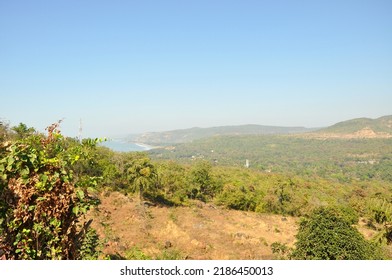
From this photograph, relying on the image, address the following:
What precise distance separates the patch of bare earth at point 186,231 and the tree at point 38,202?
11898mm

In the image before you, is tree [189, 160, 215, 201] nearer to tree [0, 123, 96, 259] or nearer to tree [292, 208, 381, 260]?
tree [292, 208, 381, 260]

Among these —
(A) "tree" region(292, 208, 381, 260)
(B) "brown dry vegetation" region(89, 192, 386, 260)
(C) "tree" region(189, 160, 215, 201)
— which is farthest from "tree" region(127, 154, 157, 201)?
(A) "tree" region(292, 208, 381, 260)

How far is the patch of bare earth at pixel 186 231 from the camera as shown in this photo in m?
20.2

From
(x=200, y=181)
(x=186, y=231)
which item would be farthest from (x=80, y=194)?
(x=200, y=181)

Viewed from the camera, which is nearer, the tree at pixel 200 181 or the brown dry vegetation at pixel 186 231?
the brown dry vegetation at pixel 186 231

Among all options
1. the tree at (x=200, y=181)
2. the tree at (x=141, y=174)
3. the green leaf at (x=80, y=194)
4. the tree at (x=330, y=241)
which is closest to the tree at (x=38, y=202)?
the green leaf at (x=80, y=194)

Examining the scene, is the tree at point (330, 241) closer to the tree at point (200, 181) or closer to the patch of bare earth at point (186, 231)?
the patch of bare earth at point (186, 231)

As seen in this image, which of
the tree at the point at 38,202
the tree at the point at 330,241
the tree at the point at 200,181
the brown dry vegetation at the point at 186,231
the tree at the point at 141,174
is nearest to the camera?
the tree at the point at 38,202

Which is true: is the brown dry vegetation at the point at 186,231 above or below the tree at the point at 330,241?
below

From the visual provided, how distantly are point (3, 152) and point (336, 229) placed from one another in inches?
488

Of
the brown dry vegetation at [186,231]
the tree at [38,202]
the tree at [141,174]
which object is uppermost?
the tree at [38,202]

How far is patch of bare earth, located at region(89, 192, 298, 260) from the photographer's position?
20.2 meters

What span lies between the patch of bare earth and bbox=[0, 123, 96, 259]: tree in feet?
39.0

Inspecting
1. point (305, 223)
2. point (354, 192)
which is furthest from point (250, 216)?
point (354, 192)
